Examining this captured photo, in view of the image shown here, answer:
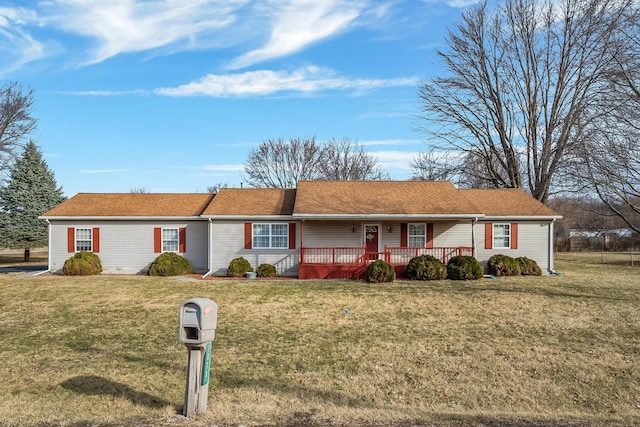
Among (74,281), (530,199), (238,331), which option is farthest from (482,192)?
(74,281)

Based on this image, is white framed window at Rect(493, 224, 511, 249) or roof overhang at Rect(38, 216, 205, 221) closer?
roof overhang at Rect(38, 216, 205, 221)

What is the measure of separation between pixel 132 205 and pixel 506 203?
18.9m

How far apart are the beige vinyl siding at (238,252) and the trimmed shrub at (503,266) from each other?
880cm

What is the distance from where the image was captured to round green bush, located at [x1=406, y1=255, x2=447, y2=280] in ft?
60.6

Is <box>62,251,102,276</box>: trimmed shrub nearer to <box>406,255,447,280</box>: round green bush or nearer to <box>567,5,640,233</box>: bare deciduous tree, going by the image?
<box>406,255,447,280</box>: round green bush

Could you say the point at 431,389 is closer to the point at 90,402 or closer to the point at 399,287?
the point at 90,402

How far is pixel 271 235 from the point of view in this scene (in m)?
21.1

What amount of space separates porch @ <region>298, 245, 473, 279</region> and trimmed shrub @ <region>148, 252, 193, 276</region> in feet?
17.7

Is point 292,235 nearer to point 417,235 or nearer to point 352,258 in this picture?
point 352,258

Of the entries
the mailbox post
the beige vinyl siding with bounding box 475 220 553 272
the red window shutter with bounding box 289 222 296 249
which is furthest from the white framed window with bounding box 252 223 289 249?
the mailbox post

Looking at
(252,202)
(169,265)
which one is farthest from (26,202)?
(252,202)

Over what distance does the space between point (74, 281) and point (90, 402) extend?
14.0 m

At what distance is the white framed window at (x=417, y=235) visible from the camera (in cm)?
2127

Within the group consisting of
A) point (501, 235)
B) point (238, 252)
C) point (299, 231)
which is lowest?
point (238, 252)
